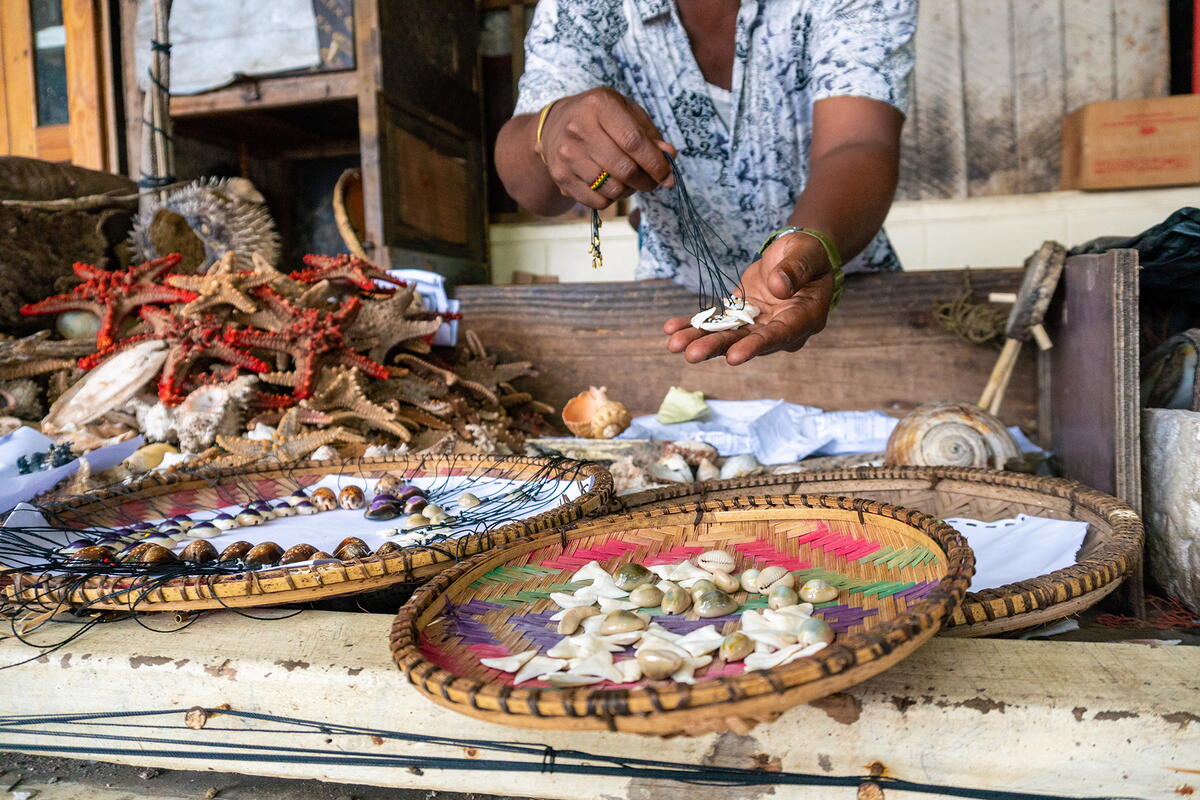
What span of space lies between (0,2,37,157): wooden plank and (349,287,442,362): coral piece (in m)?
2.51

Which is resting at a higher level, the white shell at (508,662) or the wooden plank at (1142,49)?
the wooden plank at (1142,49)

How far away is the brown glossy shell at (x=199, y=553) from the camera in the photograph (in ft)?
3.30

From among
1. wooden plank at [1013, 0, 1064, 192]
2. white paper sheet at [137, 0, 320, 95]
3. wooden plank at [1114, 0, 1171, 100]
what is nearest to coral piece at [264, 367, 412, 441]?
white paper sheet at [137, 0, 320, 95]

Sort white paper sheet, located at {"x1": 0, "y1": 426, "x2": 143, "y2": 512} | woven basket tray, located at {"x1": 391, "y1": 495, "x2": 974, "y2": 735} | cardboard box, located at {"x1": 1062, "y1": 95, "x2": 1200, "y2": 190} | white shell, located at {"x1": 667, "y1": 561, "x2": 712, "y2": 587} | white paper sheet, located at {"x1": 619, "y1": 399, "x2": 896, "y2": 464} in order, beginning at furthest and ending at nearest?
cardboard box, located at {"x1": 1062, "y1": 95, "x2": 1200, "y2": 190}, white paper sheet, located at {"x1": 619, "y1": 399, "x2": 896, "y2": 464}, white paper sheet, located at {"x1": 0, "y1": 426, "x2": 143, "y2": 512}, white shell, located at {"x1": 667, "y1": 561, "x2": 712, "y2": 587}, woven basket tray, located at {"x1": 391, "y1": 495, "x2": 974, "y2": 735}

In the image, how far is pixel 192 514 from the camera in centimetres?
127

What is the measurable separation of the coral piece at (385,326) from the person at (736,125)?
54cm

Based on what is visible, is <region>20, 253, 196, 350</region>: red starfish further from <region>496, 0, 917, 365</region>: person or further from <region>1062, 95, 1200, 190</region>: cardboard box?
<region>1062, 95, 1200, 190</region>: cardboard box

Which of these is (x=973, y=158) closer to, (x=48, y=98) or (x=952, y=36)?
(x=952, y=36)

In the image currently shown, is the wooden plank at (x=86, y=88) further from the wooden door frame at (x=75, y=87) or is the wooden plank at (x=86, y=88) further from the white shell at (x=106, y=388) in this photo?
the white shell at (x=106, y=388)

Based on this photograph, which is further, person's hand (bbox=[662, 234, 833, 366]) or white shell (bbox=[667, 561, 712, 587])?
person's hand (bbox=[662, 234, 833, 366])

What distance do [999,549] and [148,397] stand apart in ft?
6.22

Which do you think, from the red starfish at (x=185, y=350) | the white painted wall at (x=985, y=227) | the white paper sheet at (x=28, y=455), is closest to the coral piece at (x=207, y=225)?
the red starfish at (x=185, y=350)

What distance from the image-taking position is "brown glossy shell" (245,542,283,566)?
1002mm

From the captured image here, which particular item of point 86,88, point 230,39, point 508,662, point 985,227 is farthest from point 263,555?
point 985,227
